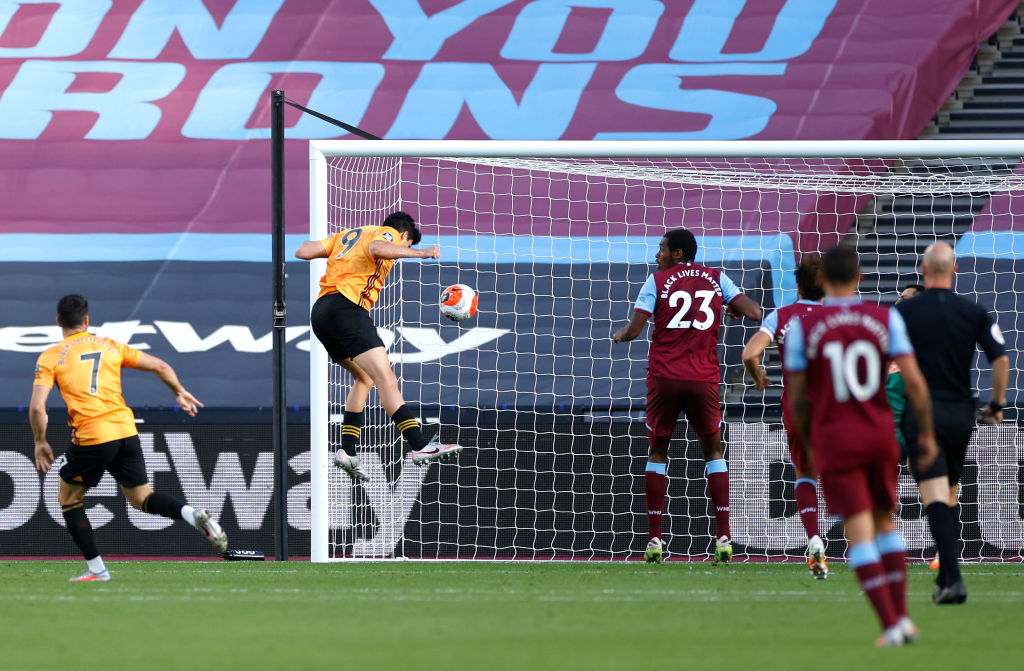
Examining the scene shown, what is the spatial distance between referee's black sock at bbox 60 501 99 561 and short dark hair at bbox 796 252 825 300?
4.41 m

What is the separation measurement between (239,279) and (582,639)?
993 centimetres

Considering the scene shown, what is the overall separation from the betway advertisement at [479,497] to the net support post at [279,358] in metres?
0.55

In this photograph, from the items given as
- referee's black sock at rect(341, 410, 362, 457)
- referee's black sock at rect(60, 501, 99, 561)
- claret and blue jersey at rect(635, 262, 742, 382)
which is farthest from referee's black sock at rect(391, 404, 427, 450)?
referee's black sock at rect(60, 501, 99, 561)

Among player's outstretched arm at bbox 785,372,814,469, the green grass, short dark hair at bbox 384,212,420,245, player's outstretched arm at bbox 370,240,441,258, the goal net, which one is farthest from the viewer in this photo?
the goal net

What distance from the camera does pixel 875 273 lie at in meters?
Result: 12.7

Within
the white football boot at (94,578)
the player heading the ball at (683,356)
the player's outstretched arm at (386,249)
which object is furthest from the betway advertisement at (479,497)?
the white football boot at (94,578)

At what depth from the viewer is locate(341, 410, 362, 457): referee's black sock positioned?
9188 mm

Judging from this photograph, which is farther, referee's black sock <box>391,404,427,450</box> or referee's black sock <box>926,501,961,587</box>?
referee's black sock <box>391,404,427,450</box>

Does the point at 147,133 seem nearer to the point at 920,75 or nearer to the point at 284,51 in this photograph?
the point at 284,51

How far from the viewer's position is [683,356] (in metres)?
8.91

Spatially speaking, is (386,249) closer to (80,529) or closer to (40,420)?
(40,420)

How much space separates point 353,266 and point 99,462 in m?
1.99

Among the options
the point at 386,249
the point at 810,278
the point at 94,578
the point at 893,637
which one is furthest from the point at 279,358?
the point at 893,637

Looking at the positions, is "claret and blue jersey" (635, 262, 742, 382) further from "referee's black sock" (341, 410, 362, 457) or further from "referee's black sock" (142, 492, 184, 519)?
"referee's black sock" (142, 492, 184, 519)
